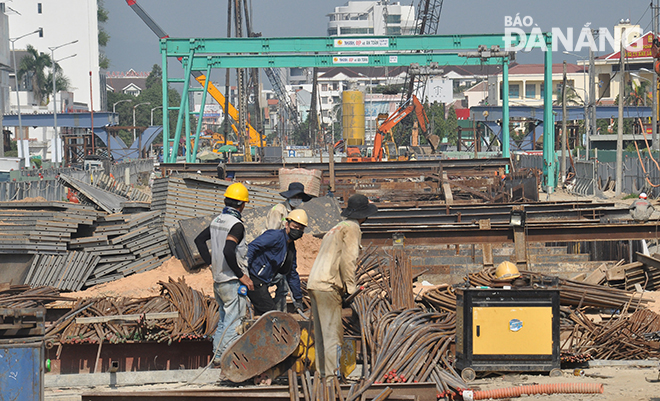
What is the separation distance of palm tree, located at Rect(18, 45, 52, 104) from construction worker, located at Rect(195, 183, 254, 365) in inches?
3457

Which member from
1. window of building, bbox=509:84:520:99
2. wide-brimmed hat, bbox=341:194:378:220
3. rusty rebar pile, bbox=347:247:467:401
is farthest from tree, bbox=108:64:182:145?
wide-brimmed hat, bbox=341:194:378:220

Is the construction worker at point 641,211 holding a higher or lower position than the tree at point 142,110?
lower

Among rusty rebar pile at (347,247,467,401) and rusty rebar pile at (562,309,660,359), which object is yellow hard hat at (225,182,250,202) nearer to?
rusty rebar pile at (347,247,467,401)

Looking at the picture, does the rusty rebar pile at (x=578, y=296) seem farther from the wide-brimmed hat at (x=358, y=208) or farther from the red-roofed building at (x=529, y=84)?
the red-roofed building at (x=529, y=84)

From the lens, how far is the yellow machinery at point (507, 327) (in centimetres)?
688

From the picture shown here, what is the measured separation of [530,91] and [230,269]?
8833 centimetres

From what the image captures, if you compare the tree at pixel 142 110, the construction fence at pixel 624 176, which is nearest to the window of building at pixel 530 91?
the tree at pixel 142 110

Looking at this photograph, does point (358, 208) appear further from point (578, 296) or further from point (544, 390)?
point (578, 296)

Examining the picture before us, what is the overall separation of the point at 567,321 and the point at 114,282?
7.84m

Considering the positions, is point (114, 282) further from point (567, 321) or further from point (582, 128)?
point (582, 128)

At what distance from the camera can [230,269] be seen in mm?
6676

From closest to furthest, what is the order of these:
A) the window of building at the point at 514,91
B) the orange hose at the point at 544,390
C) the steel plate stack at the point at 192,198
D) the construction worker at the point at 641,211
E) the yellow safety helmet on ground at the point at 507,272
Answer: the orange hose at the point at 544,390 < the yellow safety helmet on ground at the point at 507,272 < the construction worker at the point at 641,211 < the steel plate stack at the point at 192,198 < the window of building at the point at 514,91

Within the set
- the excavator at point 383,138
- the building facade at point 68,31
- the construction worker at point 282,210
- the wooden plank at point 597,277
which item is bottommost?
the wooden plank at point 597,277

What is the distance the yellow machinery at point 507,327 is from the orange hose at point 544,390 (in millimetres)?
589
